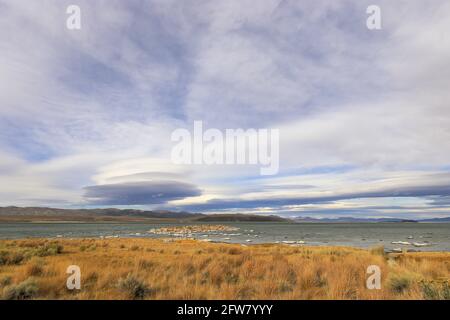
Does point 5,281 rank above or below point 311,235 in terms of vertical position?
above

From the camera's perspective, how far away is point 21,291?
25.3 feet

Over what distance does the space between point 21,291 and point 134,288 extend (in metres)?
2.63

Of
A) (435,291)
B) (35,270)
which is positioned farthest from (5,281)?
(435,291)

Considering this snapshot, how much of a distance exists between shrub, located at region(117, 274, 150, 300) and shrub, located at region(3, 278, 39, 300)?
1.97 meters

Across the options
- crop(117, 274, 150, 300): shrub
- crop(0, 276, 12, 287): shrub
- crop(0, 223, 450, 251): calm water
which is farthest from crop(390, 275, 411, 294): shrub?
crop(0, 223, 450, 251): calm water

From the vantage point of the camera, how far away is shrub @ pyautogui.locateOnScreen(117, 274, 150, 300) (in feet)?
26.2

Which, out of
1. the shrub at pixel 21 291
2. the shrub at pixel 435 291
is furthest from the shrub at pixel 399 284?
the shrub at pixel 21 291

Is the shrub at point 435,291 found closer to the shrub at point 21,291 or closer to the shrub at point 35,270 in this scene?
the shrub at point 21,291

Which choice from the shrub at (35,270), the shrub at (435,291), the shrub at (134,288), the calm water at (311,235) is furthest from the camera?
the calm water at (311,235)

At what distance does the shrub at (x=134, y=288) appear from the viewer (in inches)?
314

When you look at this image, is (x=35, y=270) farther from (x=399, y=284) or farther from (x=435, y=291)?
(x=435, y=291)

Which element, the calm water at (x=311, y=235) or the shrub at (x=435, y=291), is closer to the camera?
the shrub at (x=435, y=291)

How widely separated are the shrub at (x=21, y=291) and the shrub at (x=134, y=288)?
197 cm
